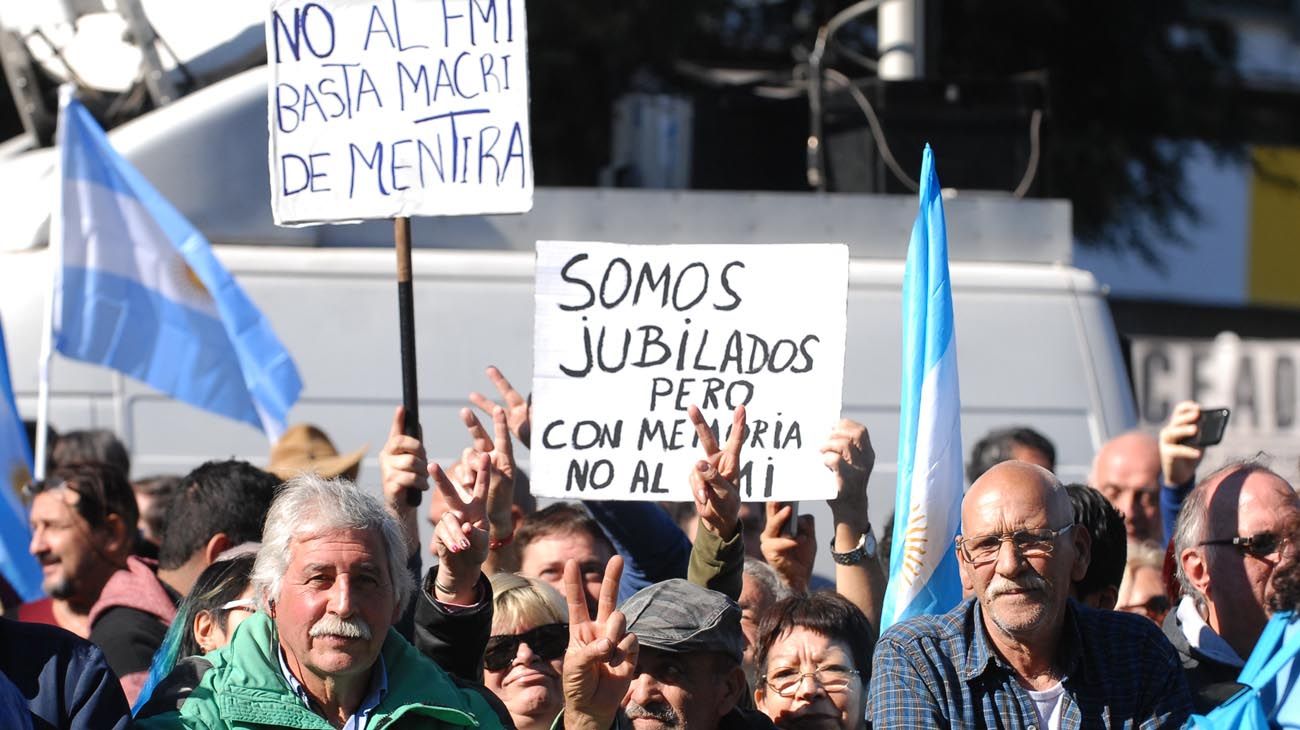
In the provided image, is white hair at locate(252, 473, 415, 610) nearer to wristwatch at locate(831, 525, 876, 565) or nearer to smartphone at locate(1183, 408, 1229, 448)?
wristwatch at locate(831, 525, 876, 565)

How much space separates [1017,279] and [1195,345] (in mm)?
3355

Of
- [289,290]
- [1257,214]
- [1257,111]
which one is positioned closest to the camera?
[289,290]

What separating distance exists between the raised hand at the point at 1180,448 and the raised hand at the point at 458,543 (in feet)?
7.32

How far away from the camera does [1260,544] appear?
14.3 ft

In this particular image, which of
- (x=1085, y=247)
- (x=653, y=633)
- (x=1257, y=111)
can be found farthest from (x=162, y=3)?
(x=1257, y=111)

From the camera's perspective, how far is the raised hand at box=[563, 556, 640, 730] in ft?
12.7

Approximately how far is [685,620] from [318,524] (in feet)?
2.59

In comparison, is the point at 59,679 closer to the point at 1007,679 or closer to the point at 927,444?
the point at 1007,679

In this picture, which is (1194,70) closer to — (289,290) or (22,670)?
(289,290)

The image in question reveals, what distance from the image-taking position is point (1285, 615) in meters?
4.09

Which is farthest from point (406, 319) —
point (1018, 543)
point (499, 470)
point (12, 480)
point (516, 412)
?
point (12, 480)

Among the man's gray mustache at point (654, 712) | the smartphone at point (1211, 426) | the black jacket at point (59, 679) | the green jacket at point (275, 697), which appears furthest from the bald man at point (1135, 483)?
the black jacket at point (59, 679)

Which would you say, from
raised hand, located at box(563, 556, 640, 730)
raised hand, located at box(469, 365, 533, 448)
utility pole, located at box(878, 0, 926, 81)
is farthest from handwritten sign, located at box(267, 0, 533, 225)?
utility pole, located at box(878, 0, 926, 81)

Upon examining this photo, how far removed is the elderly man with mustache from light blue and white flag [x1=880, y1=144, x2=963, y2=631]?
1.25 m
